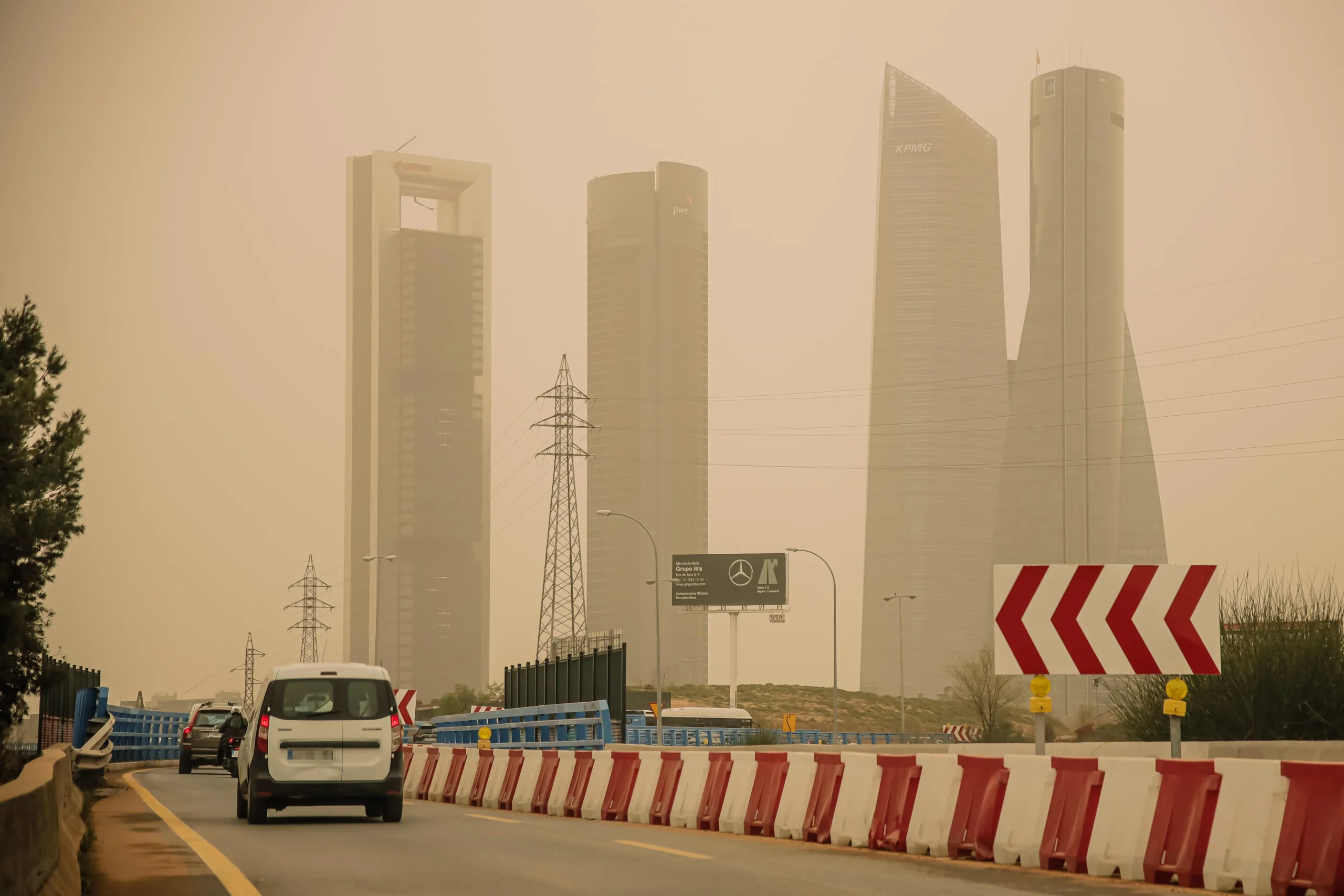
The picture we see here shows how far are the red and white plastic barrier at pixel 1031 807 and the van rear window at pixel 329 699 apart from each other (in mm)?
2809

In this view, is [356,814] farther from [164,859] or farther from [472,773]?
[164,859]

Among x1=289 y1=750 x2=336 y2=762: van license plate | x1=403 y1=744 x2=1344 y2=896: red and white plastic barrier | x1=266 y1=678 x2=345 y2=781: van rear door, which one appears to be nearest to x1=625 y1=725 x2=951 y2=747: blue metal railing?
x1=266 y1=678 x2=345 y2=781: van rear door

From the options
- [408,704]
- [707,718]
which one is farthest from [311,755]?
[707,718]

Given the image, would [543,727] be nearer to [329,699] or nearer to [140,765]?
[329,699]

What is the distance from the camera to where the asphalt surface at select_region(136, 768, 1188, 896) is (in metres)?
10.8

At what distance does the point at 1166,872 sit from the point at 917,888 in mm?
1684

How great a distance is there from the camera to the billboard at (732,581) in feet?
359

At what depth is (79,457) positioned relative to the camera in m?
42.2

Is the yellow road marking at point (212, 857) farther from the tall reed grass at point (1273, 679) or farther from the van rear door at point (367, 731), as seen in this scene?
the tall reed grass at point (1273, 679)

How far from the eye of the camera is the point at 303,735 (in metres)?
18.2

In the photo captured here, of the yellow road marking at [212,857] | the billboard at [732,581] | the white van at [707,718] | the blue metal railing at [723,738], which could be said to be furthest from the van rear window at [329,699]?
the billboard at [732,581]

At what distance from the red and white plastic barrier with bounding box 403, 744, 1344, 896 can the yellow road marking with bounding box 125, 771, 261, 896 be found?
4.73m

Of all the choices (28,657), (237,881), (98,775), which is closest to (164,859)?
(237,881)

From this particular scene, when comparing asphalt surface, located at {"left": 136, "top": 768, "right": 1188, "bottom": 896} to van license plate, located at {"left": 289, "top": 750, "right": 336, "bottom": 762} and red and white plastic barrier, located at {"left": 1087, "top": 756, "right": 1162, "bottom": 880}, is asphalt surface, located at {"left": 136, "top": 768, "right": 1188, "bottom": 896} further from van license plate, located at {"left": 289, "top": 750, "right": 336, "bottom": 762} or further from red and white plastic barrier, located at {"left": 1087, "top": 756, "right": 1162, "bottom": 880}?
van license plate, located at {"left": 289, "top": 750, "right": 336, "bottom": 762}
